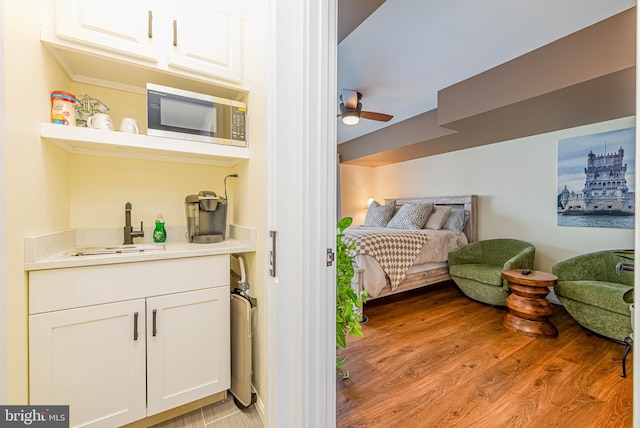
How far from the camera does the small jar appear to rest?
4.10ft

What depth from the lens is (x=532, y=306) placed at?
2293mm

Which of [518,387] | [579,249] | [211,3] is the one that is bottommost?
[518,387]

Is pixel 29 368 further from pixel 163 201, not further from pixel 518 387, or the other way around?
pixel 518 387

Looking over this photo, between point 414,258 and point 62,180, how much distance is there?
2923 millimetres

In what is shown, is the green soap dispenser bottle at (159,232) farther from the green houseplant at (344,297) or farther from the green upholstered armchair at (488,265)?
the green upholstered armchair at (488,265)

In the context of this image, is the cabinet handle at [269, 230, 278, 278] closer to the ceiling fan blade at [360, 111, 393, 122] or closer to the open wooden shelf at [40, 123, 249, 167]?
the open wooden shelf at [40, 123, 249, 167]

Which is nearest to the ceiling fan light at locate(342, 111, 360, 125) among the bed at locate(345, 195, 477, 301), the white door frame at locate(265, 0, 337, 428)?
the bed at locate(345, 195, 477, 301)

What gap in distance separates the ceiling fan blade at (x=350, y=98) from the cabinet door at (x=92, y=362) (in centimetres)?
250

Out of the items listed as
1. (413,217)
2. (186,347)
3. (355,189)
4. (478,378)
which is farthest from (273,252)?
(355,189)

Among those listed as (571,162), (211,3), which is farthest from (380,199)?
(211,3)

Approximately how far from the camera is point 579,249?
2844mm

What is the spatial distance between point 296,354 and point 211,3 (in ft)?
6.02

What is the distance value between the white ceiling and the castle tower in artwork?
1488 millimetres

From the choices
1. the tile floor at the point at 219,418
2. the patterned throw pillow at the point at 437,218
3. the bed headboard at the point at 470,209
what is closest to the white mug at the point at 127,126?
the tile floor at the point at 219,418
